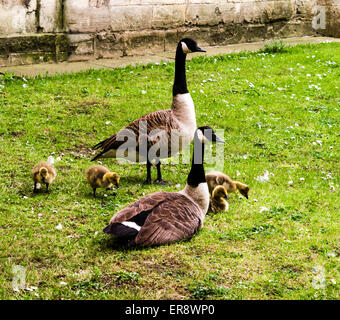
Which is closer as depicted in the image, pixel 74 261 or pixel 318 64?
pixel 74 261

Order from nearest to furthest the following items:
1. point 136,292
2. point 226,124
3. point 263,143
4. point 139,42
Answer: point 136,292 < point 263,143 < point 226,124 < point 139,42

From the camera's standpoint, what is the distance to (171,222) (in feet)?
18.7

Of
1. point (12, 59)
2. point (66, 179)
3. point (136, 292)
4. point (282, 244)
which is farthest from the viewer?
point (12, 59)

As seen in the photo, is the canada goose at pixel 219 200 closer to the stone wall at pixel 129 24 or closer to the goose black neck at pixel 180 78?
the goose black neck at pixel 180 78

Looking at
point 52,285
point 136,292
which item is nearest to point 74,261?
point 52,285

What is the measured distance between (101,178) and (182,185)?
1.17 metres

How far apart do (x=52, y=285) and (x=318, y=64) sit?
11.3 m

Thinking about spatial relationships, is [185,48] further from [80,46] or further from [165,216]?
[80,46]

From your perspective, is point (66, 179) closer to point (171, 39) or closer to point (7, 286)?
point (7, 286)

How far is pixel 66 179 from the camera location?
300 inches

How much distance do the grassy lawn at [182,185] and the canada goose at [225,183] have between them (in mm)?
183

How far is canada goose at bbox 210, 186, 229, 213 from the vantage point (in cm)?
661
